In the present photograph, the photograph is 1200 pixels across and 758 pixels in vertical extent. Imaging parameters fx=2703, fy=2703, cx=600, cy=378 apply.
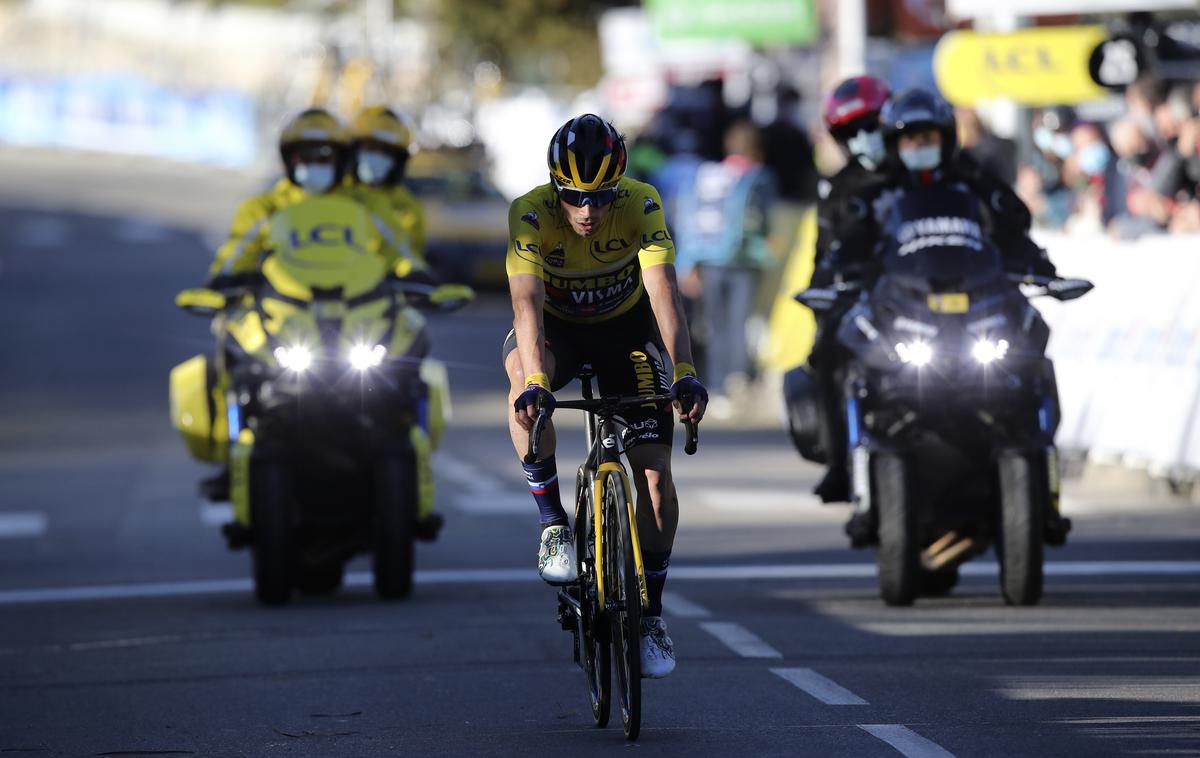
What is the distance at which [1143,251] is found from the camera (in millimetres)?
17062

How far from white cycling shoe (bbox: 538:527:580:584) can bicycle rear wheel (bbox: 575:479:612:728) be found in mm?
44

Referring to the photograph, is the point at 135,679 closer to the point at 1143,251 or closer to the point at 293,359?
the point at 293,359

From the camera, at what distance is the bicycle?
8266 mm

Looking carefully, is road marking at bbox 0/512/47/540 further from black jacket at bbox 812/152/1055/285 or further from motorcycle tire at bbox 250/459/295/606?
black jacket at bbox 812/152/1055/285

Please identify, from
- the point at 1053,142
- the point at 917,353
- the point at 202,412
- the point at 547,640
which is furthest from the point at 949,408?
the point at 1053,142

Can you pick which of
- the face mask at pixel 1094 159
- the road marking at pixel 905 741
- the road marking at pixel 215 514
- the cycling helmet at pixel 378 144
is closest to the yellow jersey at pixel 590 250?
the road marking at pixel 905 741

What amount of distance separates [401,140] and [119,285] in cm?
2770

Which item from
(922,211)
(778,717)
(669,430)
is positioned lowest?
(778,717)

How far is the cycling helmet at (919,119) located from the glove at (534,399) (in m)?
4.00

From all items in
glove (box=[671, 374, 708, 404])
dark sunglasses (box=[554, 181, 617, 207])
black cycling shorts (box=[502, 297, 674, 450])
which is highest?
dark sunglasses (box=[554, 181, 617, 207])

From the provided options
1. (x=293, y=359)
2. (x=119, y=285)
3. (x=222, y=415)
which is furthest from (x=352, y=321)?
(x=119, y=285)

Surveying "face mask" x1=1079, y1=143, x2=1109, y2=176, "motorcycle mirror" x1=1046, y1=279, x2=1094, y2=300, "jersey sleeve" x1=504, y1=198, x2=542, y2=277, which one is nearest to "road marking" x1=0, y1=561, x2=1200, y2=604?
"motorcycle mirror" x1=1046, y1=279, x2=1094, y2=300

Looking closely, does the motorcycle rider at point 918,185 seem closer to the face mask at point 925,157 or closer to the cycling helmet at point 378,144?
the face mask at point 925,157

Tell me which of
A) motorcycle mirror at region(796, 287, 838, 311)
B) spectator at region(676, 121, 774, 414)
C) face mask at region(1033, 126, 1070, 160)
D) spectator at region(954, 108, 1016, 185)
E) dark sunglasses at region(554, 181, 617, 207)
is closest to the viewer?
dark sunglasses at region(554, 181, 617, 207)
